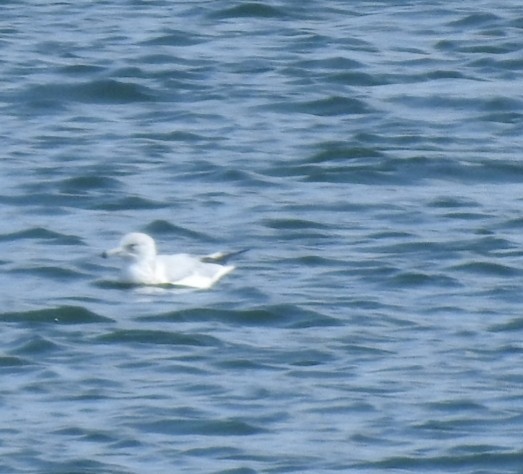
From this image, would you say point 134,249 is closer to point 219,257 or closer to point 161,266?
point 161,266

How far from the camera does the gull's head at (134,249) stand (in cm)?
1264

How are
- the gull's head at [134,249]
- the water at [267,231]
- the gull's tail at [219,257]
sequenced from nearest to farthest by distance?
the water at [267,231]
the gull's head at [134,249]
the gull's tail at [219,257]

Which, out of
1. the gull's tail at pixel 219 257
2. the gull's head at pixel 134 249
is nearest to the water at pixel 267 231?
the gull's tail at pixel 219 257

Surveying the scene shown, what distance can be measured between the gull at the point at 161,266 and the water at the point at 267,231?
118mm

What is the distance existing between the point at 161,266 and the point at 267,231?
3.93 ft

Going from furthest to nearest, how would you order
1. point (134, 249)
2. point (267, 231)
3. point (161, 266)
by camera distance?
point (267, 231) → point (161, 266) → point (134, 249)

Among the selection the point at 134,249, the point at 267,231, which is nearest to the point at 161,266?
the point at 134,249

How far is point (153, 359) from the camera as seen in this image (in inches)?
440

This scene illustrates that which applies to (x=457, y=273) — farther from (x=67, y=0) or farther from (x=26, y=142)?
(x=67, y=0)

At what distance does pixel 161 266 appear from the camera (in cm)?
1290

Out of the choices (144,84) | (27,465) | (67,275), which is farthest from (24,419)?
(144,84)

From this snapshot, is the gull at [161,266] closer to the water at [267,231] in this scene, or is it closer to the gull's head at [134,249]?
the gull's head at [134,249]

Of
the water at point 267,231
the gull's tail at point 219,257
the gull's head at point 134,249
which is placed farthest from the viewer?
the gull's tail at point 219,257

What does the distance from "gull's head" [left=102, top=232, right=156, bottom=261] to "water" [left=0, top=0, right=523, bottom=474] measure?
21cm
